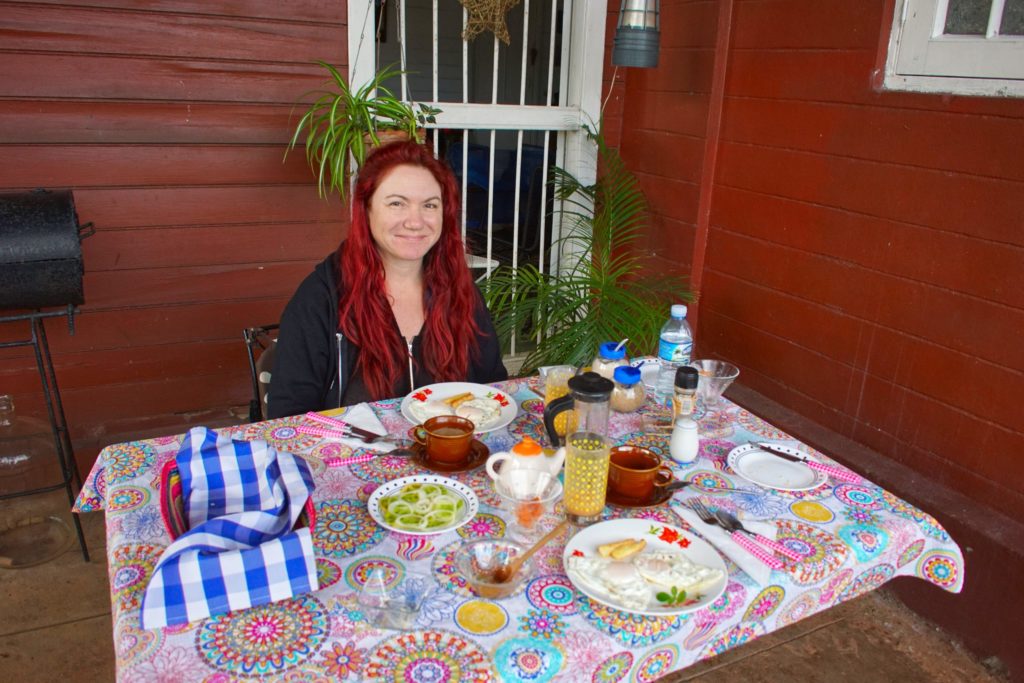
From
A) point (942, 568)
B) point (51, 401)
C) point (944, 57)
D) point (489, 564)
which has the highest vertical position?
point (944, 57)

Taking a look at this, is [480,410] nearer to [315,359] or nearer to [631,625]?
[315,359]

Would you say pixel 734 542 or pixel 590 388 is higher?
pixel 590 388

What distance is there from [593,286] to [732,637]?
6.56 ft

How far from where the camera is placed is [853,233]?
256 centimetres

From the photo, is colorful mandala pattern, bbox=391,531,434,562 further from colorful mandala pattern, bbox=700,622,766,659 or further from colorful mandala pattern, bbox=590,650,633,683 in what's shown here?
colorful mandala pattern, bbox=700,622,766,659

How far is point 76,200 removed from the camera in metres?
2.68

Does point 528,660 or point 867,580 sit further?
point 867,580

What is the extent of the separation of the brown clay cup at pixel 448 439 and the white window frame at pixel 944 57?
5.65 ft

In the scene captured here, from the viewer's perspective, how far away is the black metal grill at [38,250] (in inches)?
88.9

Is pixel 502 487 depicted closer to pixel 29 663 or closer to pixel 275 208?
pixel 29 663

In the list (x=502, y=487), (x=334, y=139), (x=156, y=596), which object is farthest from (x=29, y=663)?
(x=334, y=139)

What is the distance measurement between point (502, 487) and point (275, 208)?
6.55 ft

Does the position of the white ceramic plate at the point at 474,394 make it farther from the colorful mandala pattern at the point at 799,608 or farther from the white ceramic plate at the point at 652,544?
the colorful mandala pattern at the point at 799,608

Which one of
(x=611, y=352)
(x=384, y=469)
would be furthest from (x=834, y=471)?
(x=384, y=469)
